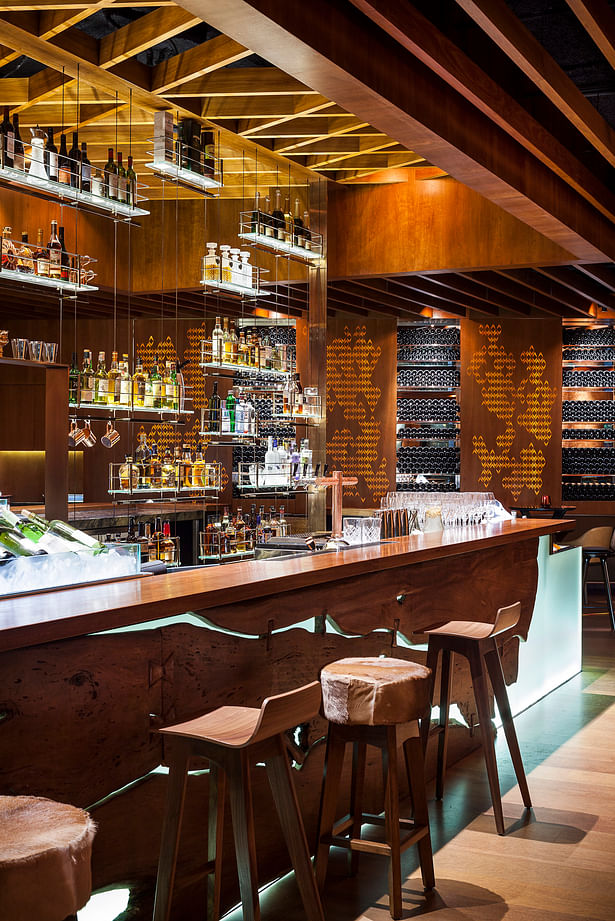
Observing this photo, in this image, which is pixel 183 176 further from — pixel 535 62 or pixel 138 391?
pixel 535 62

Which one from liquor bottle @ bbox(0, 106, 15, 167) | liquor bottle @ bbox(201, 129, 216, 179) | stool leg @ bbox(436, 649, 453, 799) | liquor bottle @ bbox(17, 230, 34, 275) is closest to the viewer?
stool leg @ bbox(436, 649, 453, 799)

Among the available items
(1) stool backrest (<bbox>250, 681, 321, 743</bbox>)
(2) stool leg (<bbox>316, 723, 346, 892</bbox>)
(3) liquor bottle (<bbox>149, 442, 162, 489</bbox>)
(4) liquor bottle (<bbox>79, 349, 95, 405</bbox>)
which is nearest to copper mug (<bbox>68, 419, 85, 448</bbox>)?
(4) liquor bottle (<bbox>79, 349, 95, 405</bbox>)

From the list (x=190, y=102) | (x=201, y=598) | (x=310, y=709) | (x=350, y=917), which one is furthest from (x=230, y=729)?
(x=190, y=102)

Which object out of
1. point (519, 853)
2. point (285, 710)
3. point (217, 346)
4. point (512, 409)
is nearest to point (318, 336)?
point (217, 346)

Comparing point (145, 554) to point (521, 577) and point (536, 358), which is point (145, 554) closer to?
point (521, 577)

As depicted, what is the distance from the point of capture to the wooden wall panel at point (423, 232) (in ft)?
25.2

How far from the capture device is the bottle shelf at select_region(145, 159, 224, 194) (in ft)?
18.5

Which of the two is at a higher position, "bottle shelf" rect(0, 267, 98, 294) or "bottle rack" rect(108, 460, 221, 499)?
"bottle shelf" rect(0, 267, 98, 294)

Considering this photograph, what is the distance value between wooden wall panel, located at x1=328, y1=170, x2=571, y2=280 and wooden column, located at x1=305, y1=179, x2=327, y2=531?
1.21ft

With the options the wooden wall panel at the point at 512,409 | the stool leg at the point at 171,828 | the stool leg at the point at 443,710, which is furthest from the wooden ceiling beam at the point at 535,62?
the wooden wall panel at the point at 512,409

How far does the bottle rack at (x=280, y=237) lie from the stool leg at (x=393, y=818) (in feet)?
14.1

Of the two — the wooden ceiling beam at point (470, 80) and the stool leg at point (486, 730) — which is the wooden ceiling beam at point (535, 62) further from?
the stool leg at point (486, 730)

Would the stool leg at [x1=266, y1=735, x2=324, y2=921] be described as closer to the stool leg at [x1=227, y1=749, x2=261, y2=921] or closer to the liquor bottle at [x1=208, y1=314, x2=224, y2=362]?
the stool leg at [x1=227, y1=749, x2=261, y2=921]

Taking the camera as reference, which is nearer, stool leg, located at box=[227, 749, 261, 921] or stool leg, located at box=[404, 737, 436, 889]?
stool leg, located at box=[227, 749, 261, 921]
